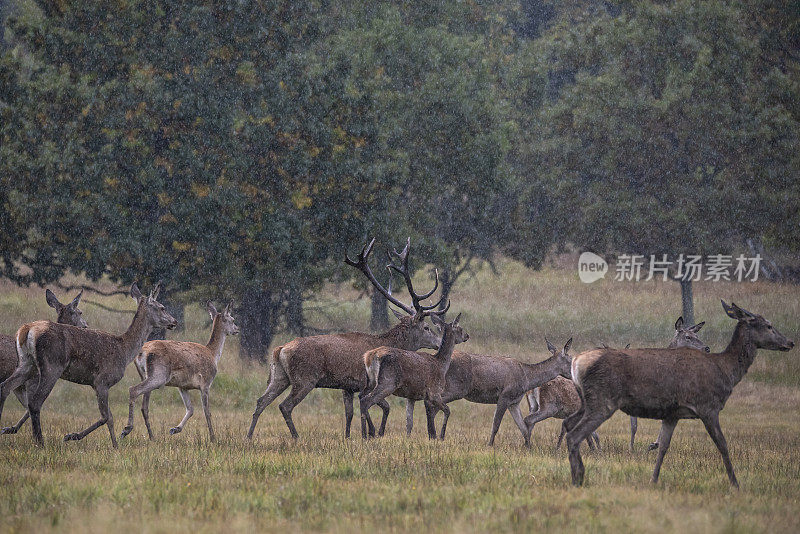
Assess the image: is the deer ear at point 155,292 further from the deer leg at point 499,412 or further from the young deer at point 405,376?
the deer leg at point 499,412

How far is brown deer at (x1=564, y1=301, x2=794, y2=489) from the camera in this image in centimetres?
885

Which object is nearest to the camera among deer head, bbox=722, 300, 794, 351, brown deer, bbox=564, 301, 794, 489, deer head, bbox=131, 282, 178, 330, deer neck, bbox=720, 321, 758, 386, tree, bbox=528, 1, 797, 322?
brown deer, bbox=564, 301, 794, 489

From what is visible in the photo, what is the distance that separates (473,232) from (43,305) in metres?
12.8

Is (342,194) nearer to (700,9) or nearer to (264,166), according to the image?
(264,166)

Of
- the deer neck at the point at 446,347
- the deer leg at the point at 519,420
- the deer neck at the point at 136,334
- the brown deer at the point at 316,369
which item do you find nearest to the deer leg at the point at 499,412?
the deer leg at the point at 519,420

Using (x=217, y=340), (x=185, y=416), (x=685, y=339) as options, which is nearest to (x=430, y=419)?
(x=185, y=416)

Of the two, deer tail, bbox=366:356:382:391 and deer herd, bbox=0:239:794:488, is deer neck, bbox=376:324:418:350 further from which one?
deer tail, bbox=366:356:382:391

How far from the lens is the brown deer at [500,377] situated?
13297 millimetres

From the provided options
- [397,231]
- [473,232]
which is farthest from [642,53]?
[397,231]

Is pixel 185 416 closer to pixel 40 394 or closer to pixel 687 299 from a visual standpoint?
pixel 40 394

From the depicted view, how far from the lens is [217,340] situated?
45.6ft

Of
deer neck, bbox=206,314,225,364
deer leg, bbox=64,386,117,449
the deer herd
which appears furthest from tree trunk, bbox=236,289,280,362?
deer leg, bbox=64,386,117,449

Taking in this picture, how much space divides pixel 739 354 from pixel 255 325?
46.1ft

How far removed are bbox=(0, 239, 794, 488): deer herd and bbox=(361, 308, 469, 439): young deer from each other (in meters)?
0.01
